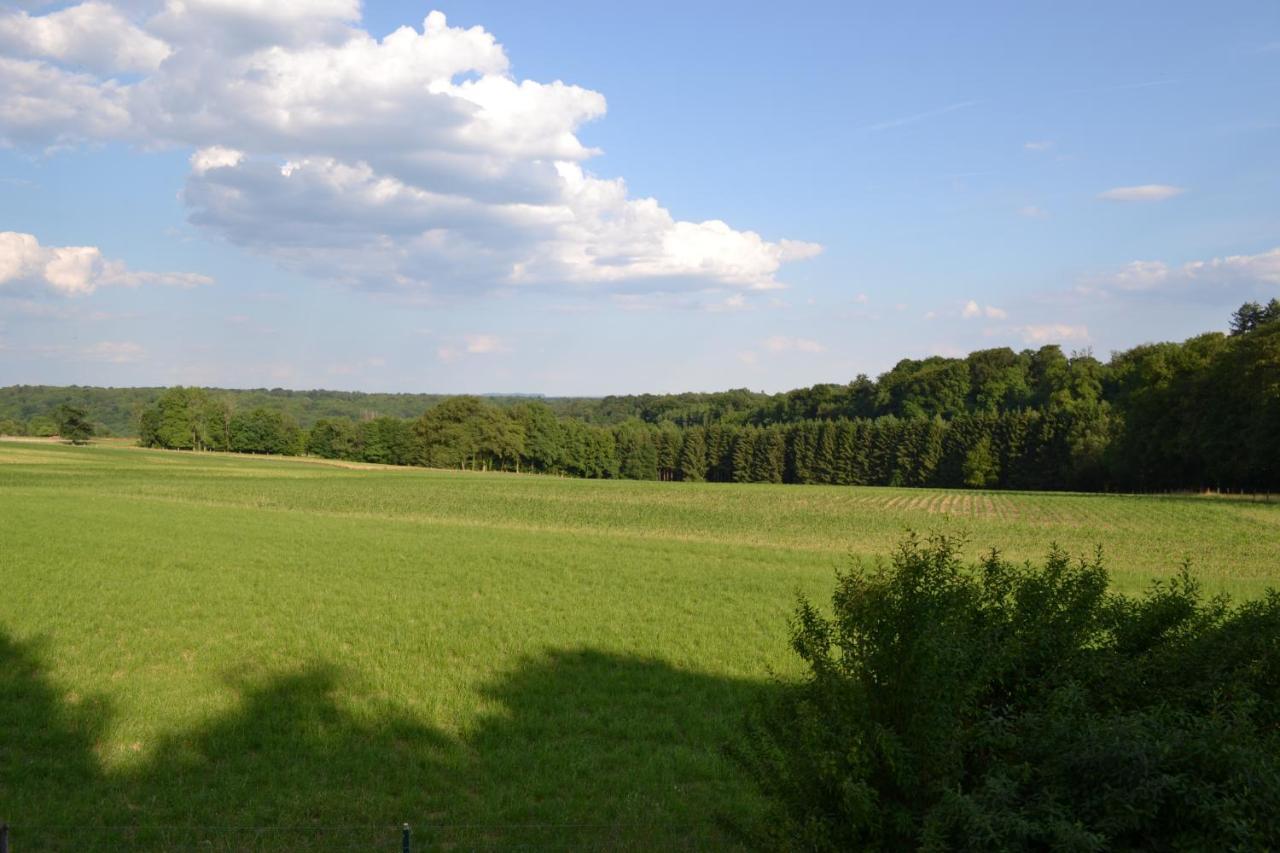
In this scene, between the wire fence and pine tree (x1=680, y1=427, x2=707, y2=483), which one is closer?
the wire fence

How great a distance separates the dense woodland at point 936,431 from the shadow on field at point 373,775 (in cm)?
6305

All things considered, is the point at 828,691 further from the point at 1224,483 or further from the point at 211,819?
the point at 1224,483

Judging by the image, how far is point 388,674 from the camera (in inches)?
513

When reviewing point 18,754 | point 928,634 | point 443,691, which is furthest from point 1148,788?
point 18,754

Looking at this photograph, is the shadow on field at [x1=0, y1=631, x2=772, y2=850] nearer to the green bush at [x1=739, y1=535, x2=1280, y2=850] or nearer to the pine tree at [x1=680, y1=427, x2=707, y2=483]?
the green bush at [x1=739, y1=535, x2=1280, y2=850]

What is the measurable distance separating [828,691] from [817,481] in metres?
110

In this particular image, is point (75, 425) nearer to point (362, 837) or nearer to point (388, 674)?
point (388, 674)

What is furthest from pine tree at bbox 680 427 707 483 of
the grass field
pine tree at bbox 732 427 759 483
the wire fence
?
the wire fence

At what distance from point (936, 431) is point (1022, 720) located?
10429 cm

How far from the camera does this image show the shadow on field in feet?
26.0

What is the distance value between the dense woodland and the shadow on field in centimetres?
6305

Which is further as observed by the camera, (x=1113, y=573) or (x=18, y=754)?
(x=1113, y=573)

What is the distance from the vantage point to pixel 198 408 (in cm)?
13325

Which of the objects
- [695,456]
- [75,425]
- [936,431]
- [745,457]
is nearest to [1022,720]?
[936,431]
